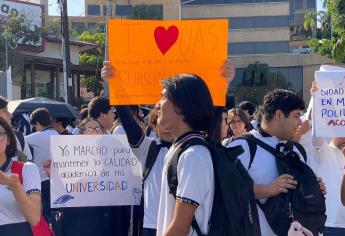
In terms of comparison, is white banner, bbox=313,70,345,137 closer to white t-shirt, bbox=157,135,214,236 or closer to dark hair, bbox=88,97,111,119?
white t-shirt, bbox=157,135,214,236

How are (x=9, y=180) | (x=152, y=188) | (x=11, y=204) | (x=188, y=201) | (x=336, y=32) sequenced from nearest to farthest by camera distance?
(x=188, y=201)
(x=9, y=180)
(x=11, y=204)
(x=152, y=188)
(x=336, y=32)

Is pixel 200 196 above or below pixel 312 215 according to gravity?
above

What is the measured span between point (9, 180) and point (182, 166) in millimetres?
1515

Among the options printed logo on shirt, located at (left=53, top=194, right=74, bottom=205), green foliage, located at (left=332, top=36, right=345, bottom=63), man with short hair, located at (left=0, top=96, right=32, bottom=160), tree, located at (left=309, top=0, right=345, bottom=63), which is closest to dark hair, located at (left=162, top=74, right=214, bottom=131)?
printed logo on shirt, located at (left=53, top=194, right=74, bottom=205)

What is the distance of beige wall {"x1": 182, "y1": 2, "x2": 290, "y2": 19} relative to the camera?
72000 millimetres

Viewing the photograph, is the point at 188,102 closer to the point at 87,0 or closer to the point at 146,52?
the point at 146,52

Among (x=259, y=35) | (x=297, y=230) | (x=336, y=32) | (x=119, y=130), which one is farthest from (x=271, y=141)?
(x=259, y=35)

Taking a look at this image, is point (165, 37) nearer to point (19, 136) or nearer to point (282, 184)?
point (282, 184)

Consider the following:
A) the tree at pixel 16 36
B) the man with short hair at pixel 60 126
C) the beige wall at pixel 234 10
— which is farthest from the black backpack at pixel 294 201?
the beige wall at pixel 234 10

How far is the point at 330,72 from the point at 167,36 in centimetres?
121

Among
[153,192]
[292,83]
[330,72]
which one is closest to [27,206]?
[153,192]

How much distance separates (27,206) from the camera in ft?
14.8

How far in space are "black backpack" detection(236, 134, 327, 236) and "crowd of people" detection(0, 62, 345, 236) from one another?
0.8 inches

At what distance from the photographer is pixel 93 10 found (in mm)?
85500
